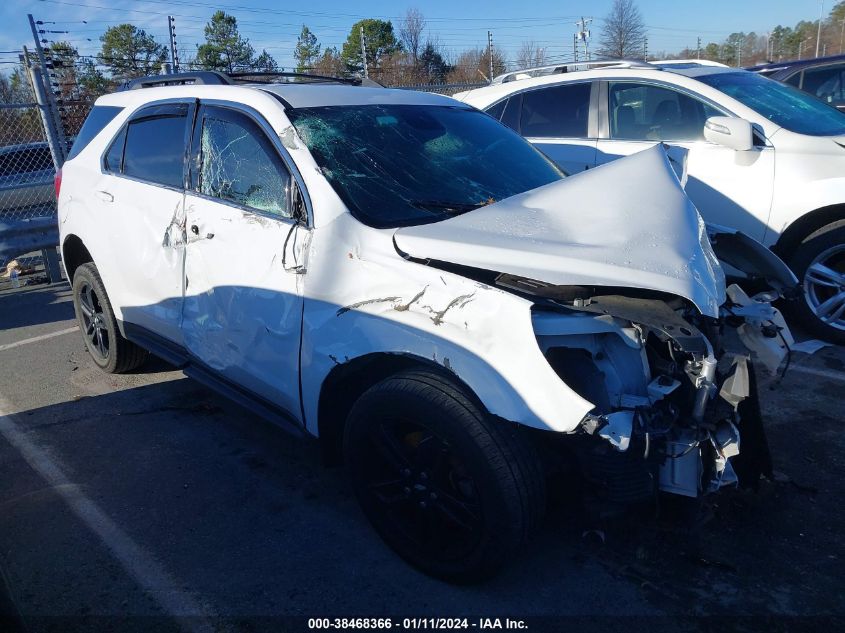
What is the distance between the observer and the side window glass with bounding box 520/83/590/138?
630 cm

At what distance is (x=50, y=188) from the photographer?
1067 centimetres

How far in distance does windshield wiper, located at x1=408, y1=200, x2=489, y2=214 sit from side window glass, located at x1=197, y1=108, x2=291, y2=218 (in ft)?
1.95

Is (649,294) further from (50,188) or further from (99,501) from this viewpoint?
(50,188)

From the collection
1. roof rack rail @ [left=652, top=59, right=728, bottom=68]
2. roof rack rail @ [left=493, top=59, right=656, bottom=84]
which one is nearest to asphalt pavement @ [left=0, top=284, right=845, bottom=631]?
roof rack rail @ [left=493, top=59, right=656, bottom=84]

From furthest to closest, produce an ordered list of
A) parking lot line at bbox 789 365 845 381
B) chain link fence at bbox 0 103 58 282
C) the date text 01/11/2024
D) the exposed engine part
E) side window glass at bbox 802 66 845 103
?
side window glass at bbox 802 66 845 103 → chain link fence at bbox 0 103 58 282 → parking lot line at bbox 789 365 845 381 → the date text 01/11/2024 → the exposed engine part

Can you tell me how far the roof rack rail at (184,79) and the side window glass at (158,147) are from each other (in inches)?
13.3

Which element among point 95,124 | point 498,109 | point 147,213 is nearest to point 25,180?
point 95,124

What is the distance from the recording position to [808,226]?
5117mm

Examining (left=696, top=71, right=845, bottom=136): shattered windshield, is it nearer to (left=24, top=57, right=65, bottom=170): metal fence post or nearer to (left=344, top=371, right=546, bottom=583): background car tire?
(left=344, top=371, right=546, bottom=583): background car tire

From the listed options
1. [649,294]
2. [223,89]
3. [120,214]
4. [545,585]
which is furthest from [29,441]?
[649,294]

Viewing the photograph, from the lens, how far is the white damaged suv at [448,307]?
2.39 metres

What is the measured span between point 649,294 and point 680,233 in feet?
1.17

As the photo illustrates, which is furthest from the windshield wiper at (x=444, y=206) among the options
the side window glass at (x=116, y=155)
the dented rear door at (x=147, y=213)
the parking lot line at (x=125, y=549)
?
the side window glass at (x=116, y=155)

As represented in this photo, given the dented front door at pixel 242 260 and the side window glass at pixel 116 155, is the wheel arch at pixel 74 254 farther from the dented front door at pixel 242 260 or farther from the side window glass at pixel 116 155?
the dented front door at pixel 242 260
